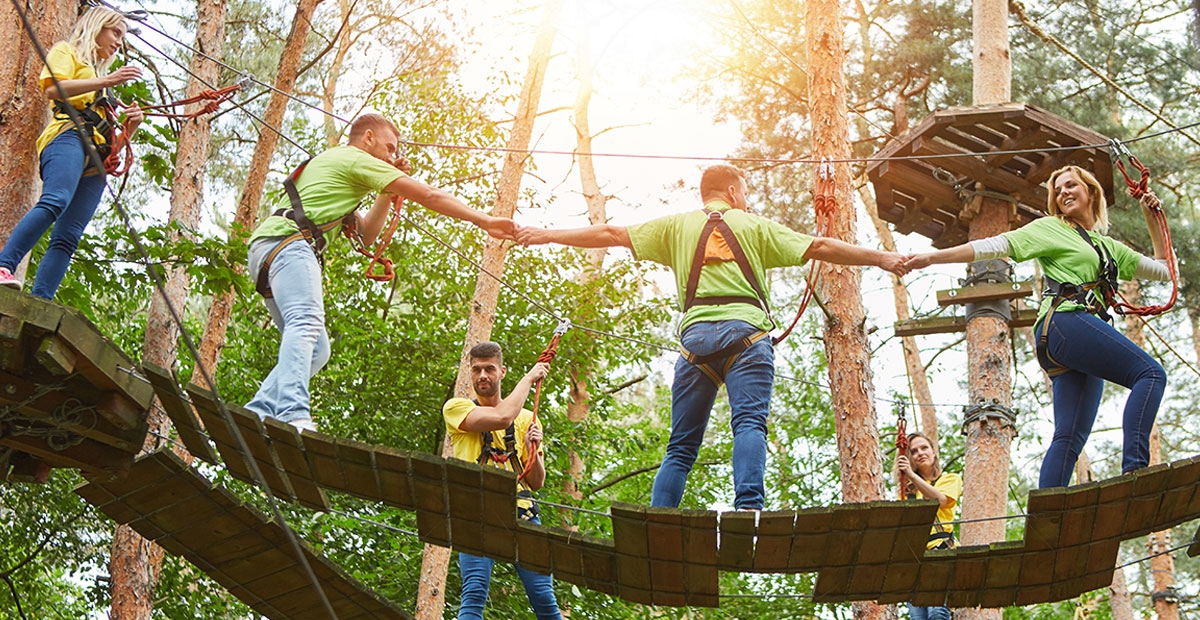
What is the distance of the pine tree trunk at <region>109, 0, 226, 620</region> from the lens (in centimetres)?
915

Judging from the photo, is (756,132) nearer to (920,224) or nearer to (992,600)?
(920,224)

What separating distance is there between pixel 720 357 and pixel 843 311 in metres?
2.93

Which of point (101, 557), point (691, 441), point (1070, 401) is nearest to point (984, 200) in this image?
point (1070, 401)

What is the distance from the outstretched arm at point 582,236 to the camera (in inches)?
223

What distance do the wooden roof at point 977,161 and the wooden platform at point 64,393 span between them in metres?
6.06

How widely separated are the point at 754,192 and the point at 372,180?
42.2 ft

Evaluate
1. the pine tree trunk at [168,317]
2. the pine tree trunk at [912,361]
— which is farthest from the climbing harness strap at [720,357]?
the pine tree trunk at [912,361]

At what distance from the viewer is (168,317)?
30.2ft

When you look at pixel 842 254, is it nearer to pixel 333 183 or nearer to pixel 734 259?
pixel 734 259

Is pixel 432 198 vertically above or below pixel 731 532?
above

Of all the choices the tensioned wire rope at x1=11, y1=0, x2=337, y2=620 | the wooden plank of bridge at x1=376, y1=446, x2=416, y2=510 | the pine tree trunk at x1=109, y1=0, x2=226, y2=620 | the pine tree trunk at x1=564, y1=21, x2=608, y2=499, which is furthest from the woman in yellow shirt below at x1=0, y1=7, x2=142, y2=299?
the pine tree trunk at x1=564, y1=21, x2=608, y2=499

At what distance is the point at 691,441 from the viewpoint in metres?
5.58

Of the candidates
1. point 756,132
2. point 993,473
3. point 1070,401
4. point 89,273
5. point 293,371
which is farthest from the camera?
point 756,132

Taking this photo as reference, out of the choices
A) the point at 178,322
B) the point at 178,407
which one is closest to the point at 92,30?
the point at 178,407
